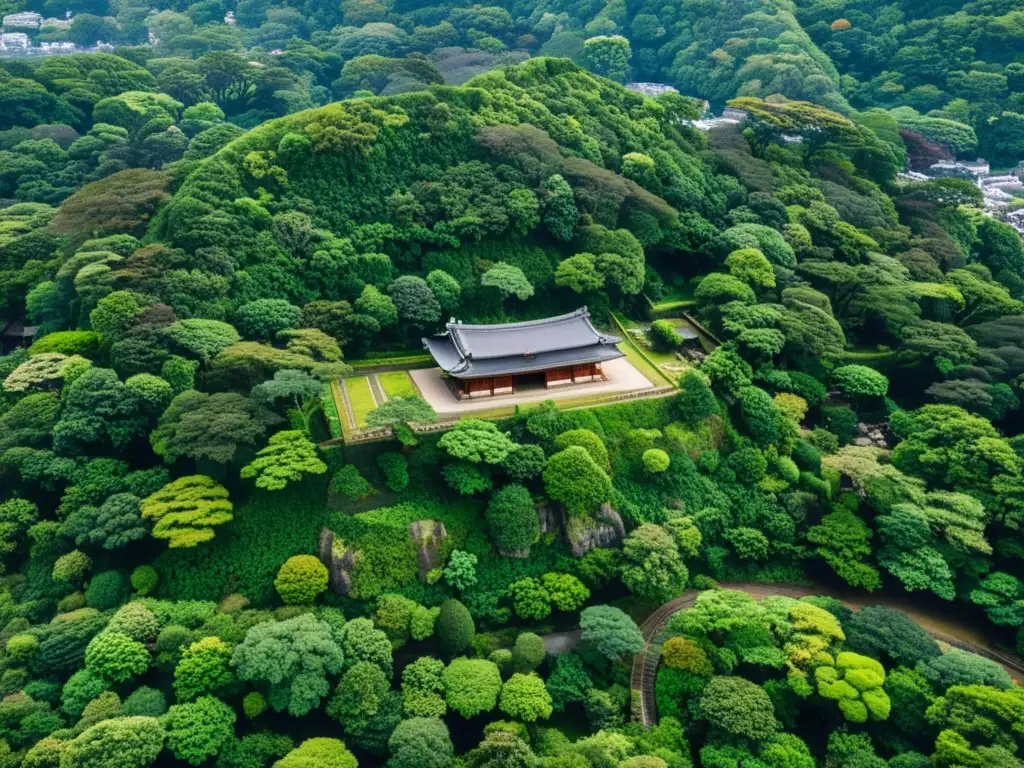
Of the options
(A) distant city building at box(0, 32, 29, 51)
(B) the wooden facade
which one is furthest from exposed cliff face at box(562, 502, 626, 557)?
(A) distant city building at box(0, 32, 29, 51)

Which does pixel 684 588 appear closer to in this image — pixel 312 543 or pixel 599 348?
pixel 599 348

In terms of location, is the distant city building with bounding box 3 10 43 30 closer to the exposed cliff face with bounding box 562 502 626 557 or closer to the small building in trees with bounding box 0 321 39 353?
the small building in trees with bounding box 0 321 39 353

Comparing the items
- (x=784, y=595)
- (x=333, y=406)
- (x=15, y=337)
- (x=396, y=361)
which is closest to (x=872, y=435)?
(x=784, y=595)

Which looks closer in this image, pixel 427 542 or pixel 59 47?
pixel 427 542

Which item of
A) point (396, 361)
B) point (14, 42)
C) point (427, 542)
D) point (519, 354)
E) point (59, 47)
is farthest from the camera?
point (59, 47)

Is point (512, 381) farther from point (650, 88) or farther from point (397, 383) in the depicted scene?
point (650, 88)

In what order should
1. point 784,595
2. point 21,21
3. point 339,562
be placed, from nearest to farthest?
1. point 339,562
2. point 784,595
3. point 21,21

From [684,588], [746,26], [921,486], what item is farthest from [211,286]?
[746,26]
